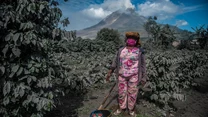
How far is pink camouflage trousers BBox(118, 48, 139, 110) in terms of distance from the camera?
3422mm

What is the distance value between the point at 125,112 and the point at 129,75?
105 cm

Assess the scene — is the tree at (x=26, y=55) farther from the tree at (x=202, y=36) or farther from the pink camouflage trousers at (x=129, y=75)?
the tree at (x=202, y=36)

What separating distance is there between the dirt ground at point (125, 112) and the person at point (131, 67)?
67cm

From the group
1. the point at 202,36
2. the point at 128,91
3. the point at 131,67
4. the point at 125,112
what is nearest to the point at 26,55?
the point at 131,67

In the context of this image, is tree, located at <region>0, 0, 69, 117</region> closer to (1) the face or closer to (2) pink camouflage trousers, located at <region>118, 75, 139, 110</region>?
(1) the face

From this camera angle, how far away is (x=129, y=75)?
3.47 metres

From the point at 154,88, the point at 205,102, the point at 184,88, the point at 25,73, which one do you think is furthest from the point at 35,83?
the point at 184,88

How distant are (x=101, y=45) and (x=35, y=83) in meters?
18.8

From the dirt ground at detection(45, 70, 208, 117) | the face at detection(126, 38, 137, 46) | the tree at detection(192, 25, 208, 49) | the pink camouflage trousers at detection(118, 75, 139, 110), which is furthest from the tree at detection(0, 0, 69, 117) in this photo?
the tree at detection(192, 25, 208, 49)

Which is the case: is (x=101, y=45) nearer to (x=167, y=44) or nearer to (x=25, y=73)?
(x=167, y=44)

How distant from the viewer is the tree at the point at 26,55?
7.59 ft

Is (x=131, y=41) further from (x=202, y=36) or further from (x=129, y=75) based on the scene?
(x=202, y=36)

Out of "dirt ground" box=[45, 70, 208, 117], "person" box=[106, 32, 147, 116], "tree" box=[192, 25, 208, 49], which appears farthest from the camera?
"tree" box=[192, 25, 208, 49]

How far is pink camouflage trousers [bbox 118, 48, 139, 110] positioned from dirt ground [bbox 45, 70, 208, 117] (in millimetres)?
559
